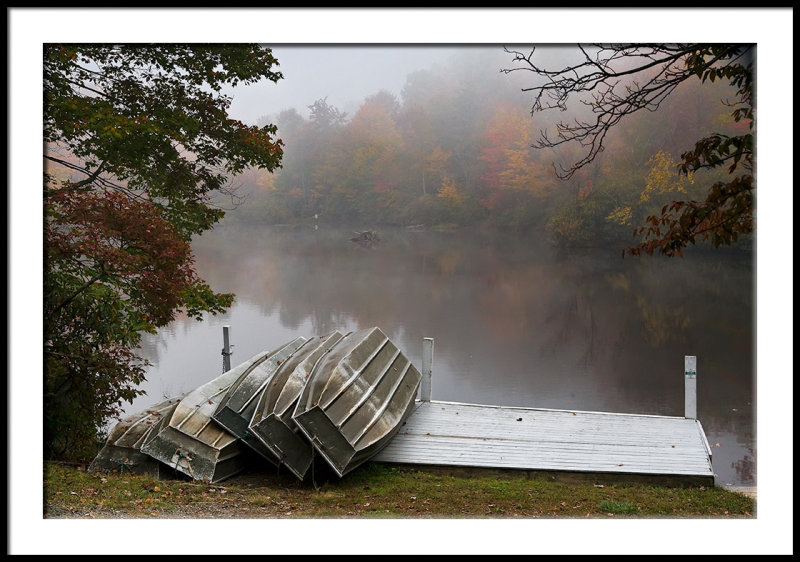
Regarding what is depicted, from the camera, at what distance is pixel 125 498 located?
515cm

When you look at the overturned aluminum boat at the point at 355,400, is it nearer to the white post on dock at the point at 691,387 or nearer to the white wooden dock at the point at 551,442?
the white wooden dock at the point at 551,442

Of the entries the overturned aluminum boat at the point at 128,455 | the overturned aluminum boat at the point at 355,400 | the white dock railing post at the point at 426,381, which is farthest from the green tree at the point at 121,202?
the white dock railing post at the point at 426,381

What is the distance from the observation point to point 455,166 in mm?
27406

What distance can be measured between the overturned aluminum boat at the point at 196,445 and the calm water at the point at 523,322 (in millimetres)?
4181

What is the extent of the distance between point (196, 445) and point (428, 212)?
76.5ft

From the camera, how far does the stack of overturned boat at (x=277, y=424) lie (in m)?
5.93

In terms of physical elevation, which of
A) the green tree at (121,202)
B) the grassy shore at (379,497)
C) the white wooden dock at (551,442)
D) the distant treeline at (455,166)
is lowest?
the grassy shore at (379,497)

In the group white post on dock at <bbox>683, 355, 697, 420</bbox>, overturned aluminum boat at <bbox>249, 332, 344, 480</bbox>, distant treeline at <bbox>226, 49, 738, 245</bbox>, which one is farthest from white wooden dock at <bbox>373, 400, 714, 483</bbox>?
distant treeline at <bbox>226, 49, 738, 245</bbox>

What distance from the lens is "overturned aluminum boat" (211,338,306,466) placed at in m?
6.28

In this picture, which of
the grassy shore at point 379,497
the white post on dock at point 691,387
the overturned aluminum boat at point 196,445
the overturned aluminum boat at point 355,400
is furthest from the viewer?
the white post on dock at point 691,387

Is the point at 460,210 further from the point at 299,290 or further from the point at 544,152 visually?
the point at 299,290

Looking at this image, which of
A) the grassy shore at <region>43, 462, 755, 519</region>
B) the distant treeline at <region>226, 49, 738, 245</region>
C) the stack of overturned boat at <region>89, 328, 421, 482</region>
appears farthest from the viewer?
the distant treeline at <region>226, 49, 738, 245</region>

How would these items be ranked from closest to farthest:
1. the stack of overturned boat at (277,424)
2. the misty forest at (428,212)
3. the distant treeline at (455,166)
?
the stack of overturned boat at (277,424) → the misty forest at (428,212) → the distant treeline at (455,166)

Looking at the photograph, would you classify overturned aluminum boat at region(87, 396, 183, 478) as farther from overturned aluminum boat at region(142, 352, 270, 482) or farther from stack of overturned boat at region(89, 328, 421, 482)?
overturned aluminum boat at region(142, 352, 270, 482)
